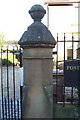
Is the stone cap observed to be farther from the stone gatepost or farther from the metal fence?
the metal fence

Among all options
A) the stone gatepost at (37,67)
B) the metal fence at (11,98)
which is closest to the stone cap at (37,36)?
the stone gatepost at (37,67)

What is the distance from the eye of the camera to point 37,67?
12.6 feet

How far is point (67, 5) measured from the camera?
18.0 metres

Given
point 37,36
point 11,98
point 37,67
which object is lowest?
point 11,98

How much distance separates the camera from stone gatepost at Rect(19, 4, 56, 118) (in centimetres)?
383

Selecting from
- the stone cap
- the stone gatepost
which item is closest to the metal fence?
the stone gatepost

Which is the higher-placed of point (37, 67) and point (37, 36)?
point (37, 36)

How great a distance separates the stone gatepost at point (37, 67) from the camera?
3834mm

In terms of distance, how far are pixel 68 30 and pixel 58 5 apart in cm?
171

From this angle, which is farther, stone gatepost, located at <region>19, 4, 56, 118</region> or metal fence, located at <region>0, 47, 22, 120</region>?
metal fence, located at <region>0, 47, 22, 120</region>

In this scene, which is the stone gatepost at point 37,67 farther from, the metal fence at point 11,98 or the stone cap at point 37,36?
the metal fence at point 11,98

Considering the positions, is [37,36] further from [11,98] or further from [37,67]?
[11,98]

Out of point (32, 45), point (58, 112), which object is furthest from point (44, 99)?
point (32, 45)

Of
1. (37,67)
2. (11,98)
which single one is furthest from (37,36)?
(11,98)
